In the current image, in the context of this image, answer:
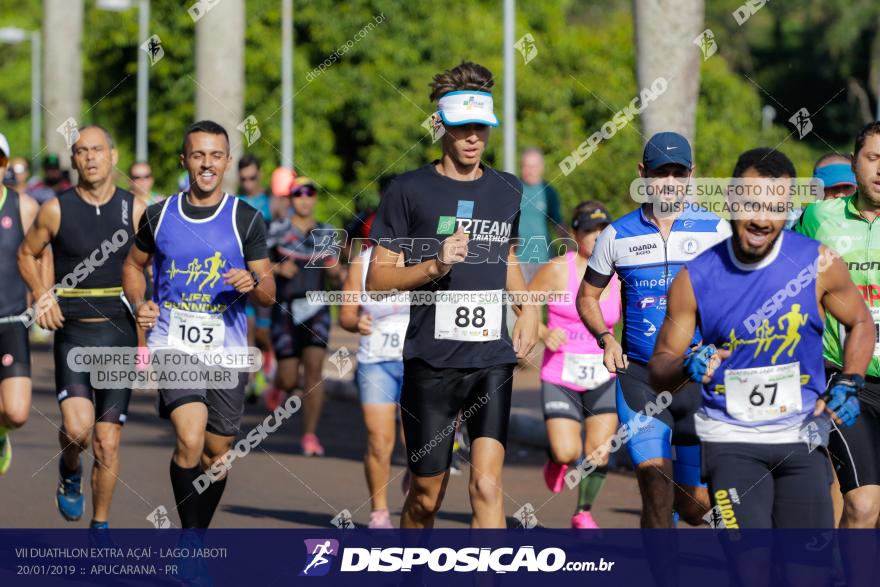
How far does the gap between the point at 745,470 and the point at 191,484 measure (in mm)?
3144

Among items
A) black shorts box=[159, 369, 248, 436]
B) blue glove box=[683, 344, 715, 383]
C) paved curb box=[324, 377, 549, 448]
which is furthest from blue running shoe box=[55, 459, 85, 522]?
paved curb box=[324, 377, 549, 448]

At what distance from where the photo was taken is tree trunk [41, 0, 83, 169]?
33750 mm

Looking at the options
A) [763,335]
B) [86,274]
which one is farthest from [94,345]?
[763,335]

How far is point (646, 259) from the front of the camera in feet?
26.6

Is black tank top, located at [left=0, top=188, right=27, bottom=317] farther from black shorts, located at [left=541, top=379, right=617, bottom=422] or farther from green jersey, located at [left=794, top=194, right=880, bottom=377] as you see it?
green jersey, located at [left=794, top=194, right=880, bottom=377]

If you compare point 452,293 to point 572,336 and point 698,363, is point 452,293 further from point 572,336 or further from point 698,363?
point 572,336

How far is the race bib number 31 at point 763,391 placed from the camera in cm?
621

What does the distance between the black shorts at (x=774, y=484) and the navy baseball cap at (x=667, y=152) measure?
2.04m

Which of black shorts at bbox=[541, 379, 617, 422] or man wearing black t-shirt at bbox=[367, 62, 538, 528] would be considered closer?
man wearing black t-shirt at bbox=[367, 62, 538, 528]

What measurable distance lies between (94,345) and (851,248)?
4.19 metres

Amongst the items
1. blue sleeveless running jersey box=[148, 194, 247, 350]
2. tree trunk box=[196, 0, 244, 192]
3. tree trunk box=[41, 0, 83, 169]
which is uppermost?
tree trunk box=[41, 0, 83, 169]

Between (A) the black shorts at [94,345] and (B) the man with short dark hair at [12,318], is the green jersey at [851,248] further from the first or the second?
(B) the man with short dark hair at [12,318]

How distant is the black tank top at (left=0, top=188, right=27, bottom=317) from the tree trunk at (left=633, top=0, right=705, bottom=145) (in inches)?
236

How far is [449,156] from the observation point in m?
7.75
